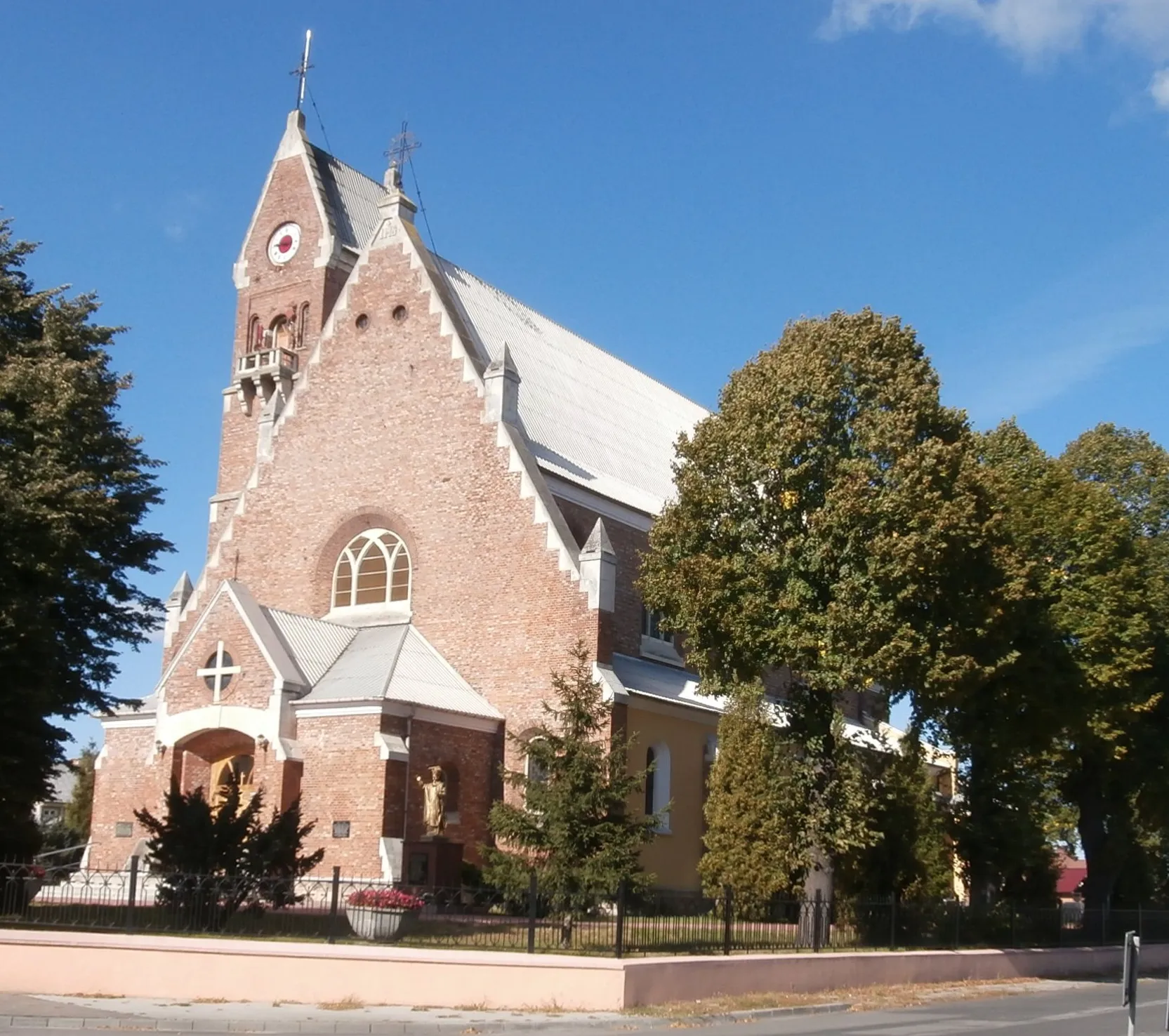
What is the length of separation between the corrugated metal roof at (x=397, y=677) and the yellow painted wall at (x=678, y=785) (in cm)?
364

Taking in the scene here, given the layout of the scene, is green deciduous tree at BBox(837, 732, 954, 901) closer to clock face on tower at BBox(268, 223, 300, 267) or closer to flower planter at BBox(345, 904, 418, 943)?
flower planter at BBox(345, 904, 418, 943)

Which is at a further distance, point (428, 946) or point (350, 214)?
point (350, 214)

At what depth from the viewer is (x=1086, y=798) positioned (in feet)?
125

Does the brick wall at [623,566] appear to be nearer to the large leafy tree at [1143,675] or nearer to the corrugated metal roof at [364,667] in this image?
the corrugated metal roof at [364,667]

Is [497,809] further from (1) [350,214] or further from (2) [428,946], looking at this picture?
(1) [350,214]

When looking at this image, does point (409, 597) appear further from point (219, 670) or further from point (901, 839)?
point (901, 839)

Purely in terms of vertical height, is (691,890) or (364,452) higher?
(364,452)

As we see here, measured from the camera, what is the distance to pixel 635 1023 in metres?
17.5

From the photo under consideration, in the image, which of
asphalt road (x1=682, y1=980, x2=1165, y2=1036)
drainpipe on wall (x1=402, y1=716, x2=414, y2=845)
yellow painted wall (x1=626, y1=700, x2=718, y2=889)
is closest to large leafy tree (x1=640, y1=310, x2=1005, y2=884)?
yellow painted wall (x1=626, y1=700, x2=718, y2=889)

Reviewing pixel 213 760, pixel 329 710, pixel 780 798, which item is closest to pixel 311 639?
pixel 329 710

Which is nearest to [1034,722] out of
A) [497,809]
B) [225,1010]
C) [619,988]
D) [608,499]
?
[608,499]

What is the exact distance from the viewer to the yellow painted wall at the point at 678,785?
34.0m

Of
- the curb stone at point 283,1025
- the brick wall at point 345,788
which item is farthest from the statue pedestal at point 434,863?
the curb stone at point 283,1025

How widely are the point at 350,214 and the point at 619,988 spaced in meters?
37.8
